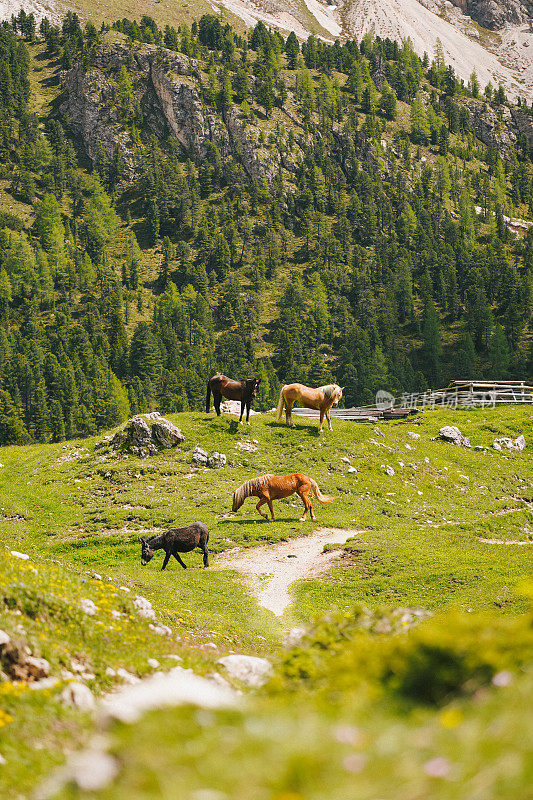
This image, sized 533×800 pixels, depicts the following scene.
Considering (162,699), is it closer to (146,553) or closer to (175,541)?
(175,541)

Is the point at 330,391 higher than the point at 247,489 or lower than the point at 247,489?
higher

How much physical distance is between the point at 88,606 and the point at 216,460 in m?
24.0

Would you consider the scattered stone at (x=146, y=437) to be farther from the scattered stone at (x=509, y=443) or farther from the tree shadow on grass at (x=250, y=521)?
the scattered stone at (x=509, y=443)

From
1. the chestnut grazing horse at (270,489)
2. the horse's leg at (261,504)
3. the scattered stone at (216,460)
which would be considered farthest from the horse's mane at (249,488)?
the scattered stone at (216,460)

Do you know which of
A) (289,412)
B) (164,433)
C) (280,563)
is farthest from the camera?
(289,412)

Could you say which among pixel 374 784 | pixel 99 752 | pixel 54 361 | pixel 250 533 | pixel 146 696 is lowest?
pixel 54 361

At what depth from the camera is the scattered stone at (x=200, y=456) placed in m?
35.4

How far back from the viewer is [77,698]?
7672 mm

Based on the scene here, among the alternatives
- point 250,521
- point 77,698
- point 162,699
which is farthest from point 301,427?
point 162,699

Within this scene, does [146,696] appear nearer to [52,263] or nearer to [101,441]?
[101,441]

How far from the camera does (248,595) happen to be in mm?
20656

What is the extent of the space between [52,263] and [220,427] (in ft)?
585

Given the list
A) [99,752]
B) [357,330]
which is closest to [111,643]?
[99,752]

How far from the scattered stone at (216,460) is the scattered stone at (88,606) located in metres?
23.4
